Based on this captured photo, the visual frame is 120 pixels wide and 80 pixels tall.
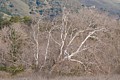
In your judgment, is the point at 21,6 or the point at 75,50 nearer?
the point at 75,50

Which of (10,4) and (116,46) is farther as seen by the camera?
(10,4)

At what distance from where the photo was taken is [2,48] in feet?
101

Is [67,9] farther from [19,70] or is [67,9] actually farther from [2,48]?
[2,48]

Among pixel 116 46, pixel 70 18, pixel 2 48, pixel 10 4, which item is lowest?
pixel 10 4

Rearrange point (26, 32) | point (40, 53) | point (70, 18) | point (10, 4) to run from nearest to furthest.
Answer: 1. point (40, 53)
2. point (70, 18)
3. point (26, 32)
4. point (10, 4)

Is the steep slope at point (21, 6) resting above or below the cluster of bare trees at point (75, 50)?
below

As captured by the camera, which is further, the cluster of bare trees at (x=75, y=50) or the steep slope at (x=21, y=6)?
the steep slope at (x=21, y=6)

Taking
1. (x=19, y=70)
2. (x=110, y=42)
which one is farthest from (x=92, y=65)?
(x=19, y=70)

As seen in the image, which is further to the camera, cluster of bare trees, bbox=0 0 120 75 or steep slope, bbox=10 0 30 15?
steep slope, bbox=10 0 30 15

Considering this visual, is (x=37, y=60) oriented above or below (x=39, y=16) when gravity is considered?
below

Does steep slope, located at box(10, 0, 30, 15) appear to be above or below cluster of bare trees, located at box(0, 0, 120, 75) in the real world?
below

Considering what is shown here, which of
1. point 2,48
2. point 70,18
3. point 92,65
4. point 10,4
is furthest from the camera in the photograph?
point 10,4

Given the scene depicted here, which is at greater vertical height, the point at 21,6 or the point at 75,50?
the point at 75,50

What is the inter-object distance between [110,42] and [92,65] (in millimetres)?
4298
